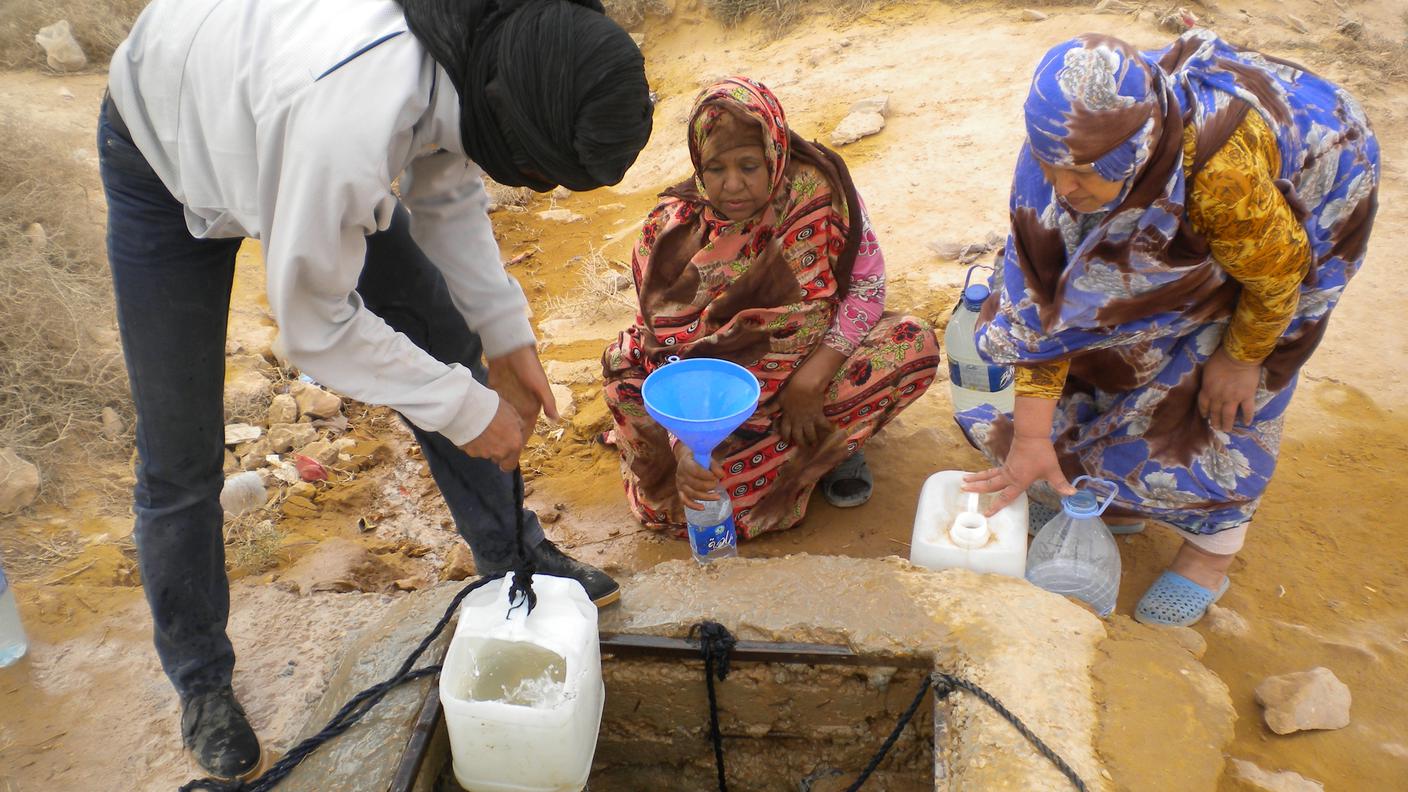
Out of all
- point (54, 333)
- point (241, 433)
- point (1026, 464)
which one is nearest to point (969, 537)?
point (1026, 464)

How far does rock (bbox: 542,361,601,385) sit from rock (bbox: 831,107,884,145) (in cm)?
245

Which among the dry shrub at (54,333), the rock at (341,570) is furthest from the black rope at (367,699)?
the dry shrub at (54,333)

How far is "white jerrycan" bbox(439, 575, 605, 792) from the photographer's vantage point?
5.45 feet

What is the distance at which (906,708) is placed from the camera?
6.90ft

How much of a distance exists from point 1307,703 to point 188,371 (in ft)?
8.42

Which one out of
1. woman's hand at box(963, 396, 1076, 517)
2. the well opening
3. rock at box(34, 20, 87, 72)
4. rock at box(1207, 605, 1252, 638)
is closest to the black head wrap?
the well opening

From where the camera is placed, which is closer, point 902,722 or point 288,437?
point 902,722

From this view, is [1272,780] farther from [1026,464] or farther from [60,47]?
[60,47]

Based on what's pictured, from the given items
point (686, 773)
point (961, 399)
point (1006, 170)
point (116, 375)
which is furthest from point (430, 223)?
point (1006, 170)

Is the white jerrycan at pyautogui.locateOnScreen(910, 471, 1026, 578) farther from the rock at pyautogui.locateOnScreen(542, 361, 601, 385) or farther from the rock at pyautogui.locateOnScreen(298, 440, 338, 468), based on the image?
the rock at pyautogui.locateOnScreen(298, 440, 338, 468)

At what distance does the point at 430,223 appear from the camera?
1.95 m

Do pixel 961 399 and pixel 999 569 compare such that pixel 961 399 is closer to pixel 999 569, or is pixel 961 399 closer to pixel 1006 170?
pixel 999 569

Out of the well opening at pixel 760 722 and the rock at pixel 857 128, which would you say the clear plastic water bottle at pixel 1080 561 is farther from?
the rock at pixel 857 128

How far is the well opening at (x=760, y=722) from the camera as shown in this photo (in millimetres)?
2055
